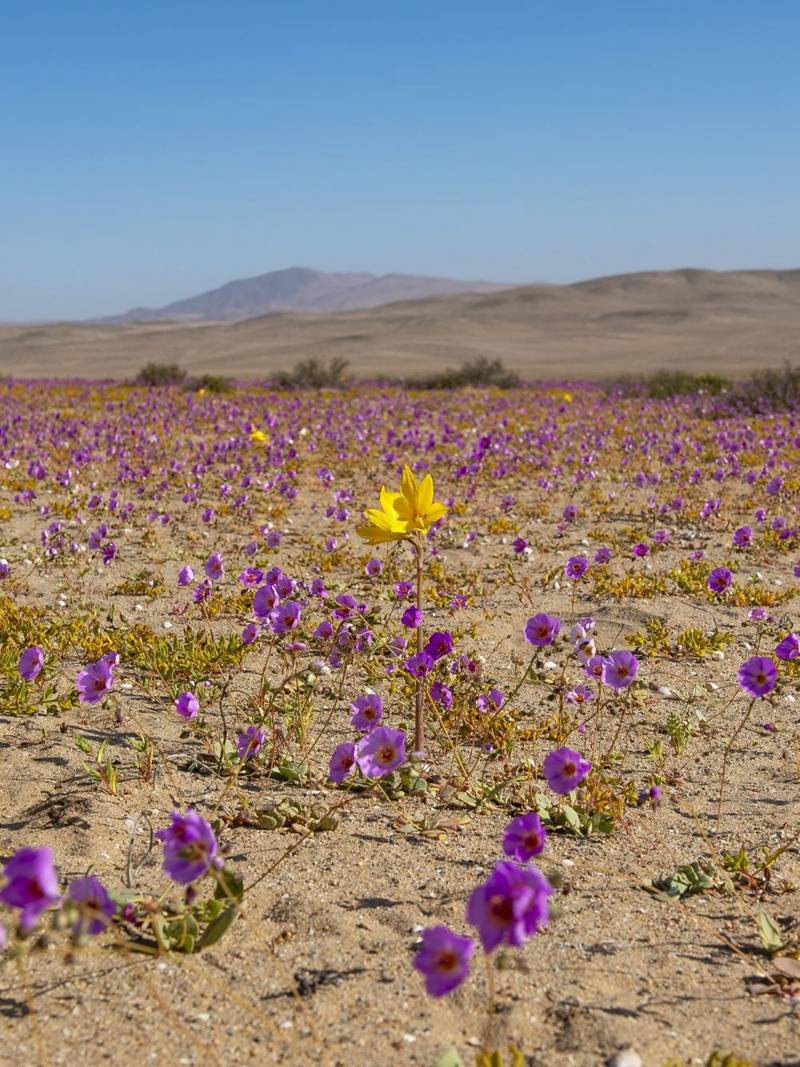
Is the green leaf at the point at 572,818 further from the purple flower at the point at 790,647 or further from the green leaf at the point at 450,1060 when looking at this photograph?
the green leaf at the point at 450,1060

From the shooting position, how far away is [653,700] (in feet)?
17.4

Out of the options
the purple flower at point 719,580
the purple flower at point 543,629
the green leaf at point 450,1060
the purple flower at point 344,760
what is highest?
the purple flower at point 543,629

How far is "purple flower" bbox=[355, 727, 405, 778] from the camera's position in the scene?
3.20 metres

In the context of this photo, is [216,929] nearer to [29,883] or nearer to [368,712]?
[368,712]

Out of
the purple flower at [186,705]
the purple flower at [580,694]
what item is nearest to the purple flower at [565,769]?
the purple flower at [580,694]

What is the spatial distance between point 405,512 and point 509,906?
2.20 m

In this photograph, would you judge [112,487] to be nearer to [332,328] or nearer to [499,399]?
[499,399]

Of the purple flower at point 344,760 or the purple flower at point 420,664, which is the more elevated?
the purple flower at point 420,664

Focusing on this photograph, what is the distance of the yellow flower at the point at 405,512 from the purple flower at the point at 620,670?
91 cm

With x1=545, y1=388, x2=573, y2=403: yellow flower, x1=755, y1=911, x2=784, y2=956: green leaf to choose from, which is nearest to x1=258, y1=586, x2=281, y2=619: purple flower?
x1=755, y1=911, x2=784, y2=956: green leaf

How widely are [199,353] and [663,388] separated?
54.0m

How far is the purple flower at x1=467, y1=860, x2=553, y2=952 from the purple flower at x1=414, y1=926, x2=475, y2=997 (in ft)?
0.25

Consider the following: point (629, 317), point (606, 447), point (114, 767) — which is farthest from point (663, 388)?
point (629, 317)

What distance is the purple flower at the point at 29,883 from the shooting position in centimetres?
184
